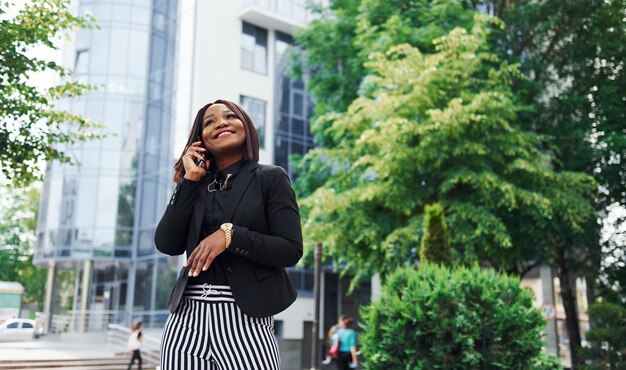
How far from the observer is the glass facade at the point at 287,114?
24641 mm

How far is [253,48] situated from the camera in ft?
79.2

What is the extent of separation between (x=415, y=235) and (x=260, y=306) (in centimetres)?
1055

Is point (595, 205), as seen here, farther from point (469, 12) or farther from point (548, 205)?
point (469, 12)

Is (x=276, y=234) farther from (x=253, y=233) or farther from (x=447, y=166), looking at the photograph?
(x=447, y=166)

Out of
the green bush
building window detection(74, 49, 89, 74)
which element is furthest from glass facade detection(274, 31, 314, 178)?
the green bush

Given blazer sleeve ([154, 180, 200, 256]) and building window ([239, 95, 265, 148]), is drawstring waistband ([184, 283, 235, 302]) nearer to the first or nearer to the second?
blazer sleeve ([154, 180, 200, 256])

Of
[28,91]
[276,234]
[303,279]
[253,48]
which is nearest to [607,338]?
[28,91]

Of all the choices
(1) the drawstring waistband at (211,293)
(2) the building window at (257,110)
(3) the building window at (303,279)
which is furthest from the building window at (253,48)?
(1) the drawstring waistband at (211,293)

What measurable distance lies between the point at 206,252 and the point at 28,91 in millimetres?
7368

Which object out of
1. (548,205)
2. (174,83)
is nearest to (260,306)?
(548,205)

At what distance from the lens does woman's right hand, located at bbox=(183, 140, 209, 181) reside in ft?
6.89

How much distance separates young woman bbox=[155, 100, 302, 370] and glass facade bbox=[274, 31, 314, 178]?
2209cm

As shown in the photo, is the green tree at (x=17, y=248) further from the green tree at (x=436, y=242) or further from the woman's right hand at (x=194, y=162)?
the woman's right hand at (x=194, y=162)

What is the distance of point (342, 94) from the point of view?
1677 cm
